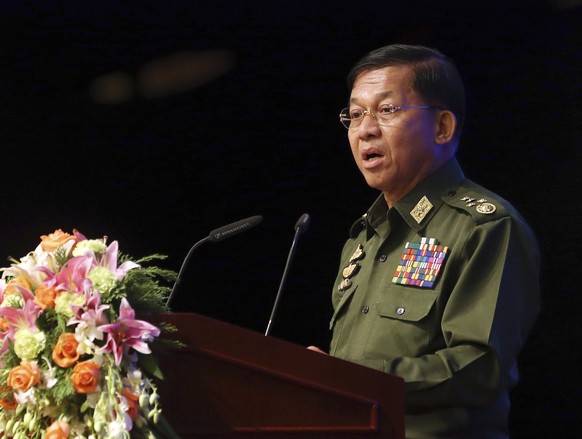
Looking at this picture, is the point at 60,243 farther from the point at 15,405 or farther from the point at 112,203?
the point at 112,203

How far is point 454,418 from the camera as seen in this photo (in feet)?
7.04

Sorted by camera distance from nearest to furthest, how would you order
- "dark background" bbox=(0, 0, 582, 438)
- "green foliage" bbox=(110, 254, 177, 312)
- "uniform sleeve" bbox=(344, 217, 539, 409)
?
"green foliage" bbox=(110, 254, 177, 312), "uniform sleeve" bbox=(344, 217, 539, 409), "dark background" bbox=(0, 0, 582, 438)

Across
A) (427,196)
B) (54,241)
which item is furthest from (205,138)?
(54,241)

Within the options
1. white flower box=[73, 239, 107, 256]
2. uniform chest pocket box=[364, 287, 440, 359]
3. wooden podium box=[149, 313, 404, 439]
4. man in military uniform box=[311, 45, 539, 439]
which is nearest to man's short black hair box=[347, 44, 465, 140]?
man in military uniform box=[311, 45, 539, 439]

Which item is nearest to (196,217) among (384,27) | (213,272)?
(213,272)

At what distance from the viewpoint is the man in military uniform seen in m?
2.10

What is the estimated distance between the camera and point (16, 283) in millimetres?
1705

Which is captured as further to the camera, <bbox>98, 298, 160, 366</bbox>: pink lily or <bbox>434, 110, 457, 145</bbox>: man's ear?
<bbox>434, 110, 457, 145</bbox>: man's ear

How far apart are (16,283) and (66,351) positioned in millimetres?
188

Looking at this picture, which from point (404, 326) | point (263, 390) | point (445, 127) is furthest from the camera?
point (445, 127)

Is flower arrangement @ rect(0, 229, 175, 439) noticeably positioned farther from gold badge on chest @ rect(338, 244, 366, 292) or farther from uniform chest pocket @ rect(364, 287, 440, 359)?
gold badge on chest @ rect(338, 244, 366, 292)

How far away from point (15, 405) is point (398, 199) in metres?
1.26

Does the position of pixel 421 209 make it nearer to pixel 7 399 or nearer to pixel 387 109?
pixel 387 109

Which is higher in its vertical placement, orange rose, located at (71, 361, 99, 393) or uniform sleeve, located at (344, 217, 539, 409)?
orange rose, located at (71, 361, 99, 393)
